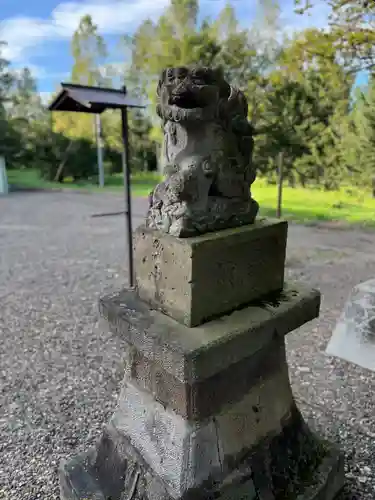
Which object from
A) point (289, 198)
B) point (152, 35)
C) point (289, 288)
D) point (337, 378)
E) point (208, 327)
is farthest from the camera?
point (152, 35)

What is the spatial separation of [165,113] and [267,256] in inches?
31.1

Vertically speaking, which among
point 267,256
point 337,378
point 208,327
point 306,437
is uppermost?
point 267,256

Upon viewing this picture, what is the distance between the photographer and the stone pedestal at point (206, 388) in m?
1.66

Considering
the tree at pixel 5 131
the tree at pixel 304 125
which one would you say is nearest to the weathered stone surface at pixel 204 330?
the tree at pixel 304 125

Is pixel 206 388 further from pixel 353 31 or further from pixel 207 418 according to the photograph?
pixel 353 31

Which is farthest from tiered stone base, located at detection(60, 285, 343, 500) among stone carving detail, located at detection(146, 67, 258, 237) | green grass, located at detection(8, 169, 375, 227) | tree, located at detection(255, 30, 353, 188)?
green grass, located at detection(8, 169, 375, 227)

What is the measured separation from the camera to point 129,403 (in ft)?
6.49

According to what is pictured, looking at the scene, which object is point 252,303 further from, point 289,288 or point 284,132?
point 284,132

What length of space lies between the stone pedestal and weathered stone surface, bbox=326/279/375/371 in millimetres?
1916

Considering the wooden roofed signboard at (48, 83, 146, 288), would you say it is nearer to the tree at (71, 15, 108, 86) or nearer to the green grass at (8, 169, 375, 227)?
the green grass at (8, 169, 375, 227)

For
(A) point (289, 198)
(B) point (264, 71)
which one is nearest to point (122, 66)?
(B) point (264, 71)

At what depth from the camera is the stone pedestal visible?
5.44 feet

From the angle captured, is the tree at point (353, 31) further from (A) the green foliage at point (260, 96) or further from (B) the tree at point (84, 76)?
(B) the tree at point (84, 76)

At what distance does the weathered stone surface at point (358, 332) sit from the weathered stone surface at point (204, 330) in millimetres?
2145
